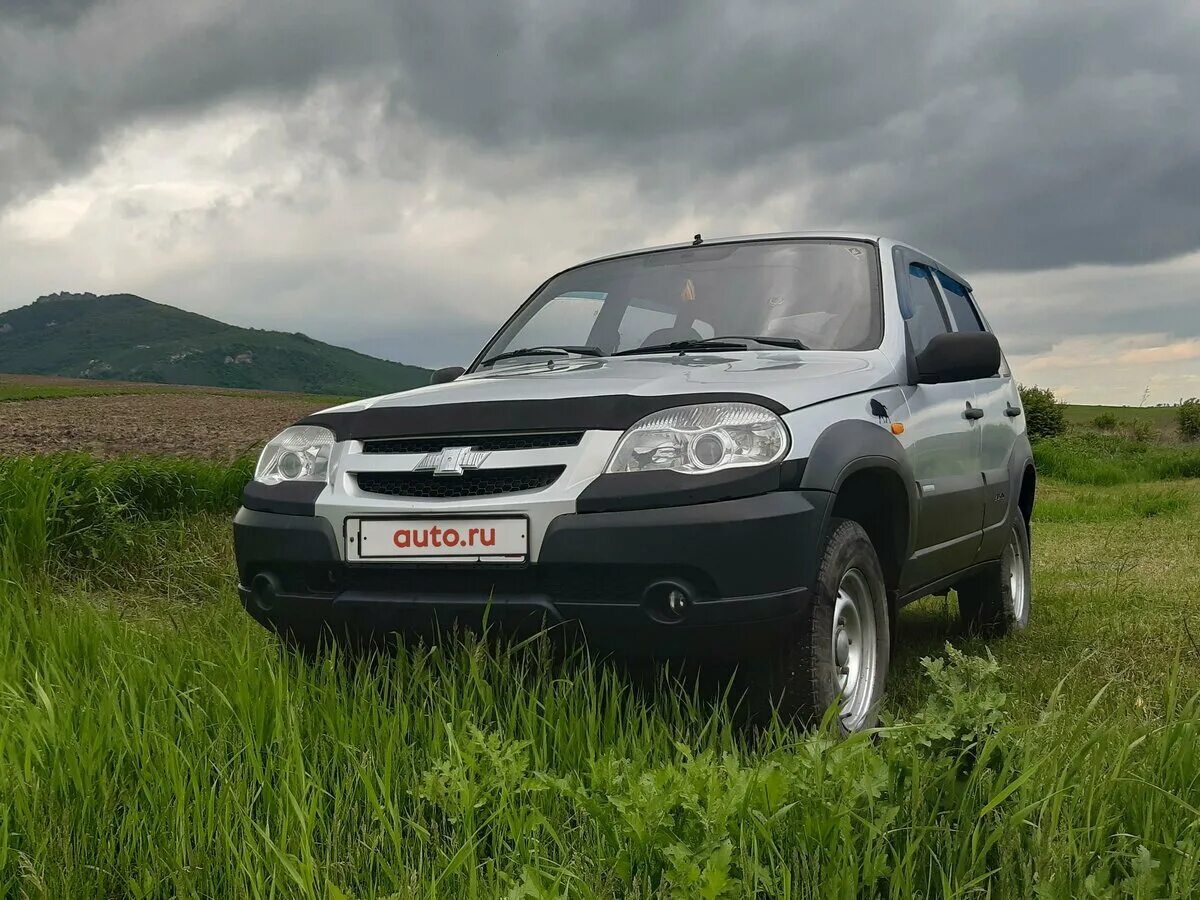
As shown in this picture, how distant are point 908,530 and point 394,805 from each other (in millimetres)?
1999

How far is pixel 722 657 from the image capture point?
9.48 feet

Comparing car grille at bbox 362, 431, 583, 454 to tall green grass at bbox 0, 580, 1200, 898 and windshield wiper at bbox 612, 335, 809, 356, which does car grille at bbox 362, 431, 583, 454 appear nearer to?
tall green grass at bbox 0, 580, 1200, 898

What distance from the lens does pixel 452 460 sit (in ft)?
10.1

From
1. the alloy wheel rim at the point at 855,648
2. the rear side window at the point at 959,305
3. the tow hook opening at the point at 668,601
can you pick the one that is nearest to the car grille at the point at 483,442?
the tow hook opening at the point at 668,601

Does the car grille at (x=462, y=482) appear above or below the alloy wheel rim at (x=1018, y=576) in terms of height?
above

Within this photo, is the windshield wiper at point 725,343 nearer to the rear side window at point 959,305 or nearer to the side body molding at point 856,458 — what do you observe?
the side body molding at point 856,458

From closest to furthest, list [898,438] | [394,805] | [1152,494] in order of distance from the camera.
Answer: [394,805], [898,438], [1152,494]

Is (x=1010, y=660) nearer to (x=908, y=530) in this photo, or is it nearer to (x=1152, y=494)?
(x=908, y=530)

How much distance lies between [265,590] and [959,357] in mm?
2432

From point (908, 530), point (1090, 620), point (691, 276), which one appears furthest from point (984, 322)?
point (908, 530)

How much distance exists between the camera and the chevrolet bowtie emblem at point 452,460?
Answer: 120 inches

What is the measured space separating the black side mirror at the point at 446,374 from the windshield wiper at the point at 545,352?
0.35 feet

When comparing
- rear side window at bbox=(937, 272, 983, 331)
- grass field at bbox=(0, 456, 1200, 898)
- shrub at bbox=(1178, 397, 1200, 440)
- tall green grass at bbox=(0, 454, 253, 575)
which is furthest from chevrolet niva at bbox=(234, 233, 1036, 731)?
shrub at bbox=(1178, 397, 1200, 440)

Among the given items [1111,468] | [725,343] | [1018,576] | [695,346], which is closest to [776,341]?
[725,343]
